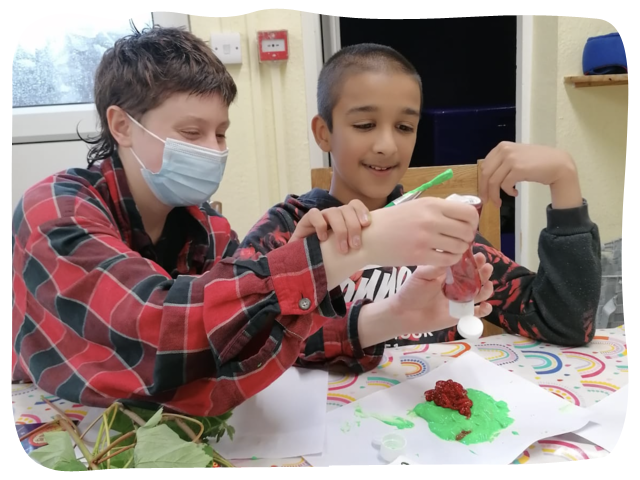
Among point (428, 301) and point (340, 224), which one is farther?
point (428, 301)

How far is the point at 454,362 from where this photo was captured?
1.98 ft

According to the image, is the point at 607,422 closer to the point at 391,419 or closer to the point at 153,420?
the point at 391,419

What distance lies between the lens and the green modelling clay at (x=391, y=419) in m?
0.53

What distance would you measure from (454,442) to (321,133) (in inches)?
12.7

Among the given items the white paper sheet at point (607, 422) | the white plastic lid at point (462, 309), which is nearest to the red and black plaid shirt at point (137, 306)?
the white plastic lid at point (462, 309)

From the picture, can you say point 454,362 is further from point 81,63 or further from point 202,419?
point 81,63

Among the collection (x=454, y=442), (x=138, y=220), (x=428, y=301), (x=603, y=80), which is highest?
(x=603, y=80)

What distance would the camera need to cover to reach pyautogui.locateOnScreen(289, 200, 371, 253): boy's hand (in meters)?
0.47

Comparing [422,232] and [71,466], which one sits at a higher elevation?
[422,232]

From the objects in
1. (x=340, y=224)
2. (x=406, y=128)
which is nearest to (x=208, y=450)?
(x=340, y=224)

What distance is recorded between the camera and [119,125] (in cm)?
54

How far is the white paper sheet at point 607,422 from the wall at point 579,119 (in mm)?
162

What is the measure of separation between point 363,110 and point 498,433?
13.1 inches

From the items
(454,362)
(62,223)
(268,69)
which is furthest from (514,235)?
(62,223)
